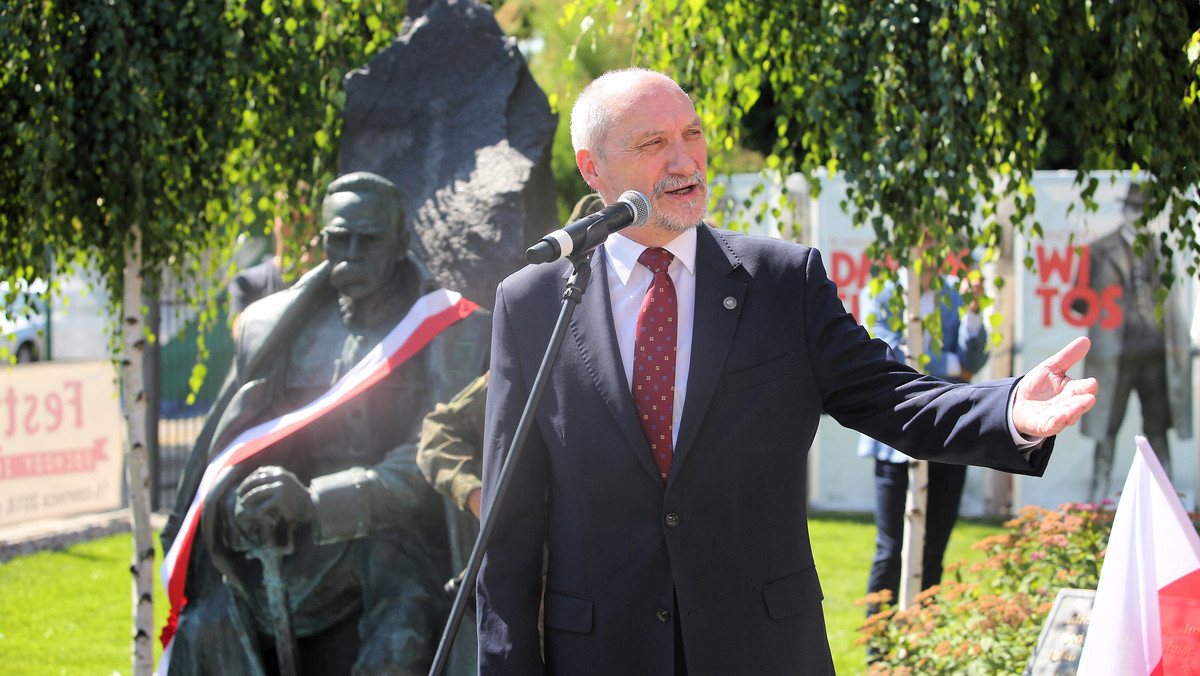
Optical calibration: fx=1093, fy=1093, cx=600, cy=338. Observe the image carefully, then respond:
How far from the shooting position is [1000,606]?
356 cm

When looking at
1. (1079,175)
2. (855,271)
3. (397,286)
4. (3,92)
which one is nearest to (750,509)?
(397,286)

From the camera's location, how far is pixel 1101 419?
7.71 meters

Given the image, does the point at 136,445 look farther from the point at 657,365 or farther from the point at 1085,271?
the point at 1085,271

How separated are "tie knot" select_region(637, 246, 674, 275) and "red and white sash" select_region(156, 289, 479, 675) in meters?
1.30

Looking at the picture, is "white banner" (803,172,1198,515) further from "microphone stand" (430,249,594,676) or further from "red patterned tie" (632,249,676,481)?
"microphone stand" (430,249,594,676)

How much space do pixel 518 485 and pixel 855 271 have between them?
632 centimetres

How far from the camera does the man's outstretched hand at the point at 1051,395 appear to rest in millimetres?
1637

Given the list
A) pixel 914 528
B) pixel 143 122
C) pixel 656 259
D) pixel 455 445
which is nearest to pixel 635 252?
pixel 656 259

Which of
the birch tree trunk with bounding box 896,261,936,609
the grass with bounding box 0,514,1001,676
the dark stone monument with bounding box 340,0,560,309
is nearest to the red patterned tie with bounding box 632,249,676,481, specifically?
the dark stone monument with bounding box 340,0,560,309

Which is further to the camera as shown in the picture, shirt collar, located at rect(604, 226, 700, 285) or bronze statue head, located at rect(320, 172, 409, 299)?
bronze statue head, located at rect(320, 172, 409, 299)

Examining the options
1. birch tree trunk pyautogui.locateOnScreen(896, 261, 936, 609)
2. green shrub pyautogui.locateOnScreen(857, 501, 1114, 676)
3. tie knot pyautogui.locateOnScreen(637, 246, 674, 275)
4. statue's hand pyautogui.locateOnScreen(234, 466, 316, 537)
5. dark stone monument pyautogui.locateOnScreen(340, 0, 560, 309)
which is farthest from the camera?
birch tree trunk pyautogui.locateOnScreen(896, 261, 936, 609)

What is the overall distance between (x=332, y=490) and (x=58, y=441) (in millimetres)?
5448

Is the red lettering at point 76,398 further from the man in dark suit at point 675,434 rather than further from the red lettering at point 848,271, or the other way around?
the man in dark suit at point 675,434

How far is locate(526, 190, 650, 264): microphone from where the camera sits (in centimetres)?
171
